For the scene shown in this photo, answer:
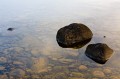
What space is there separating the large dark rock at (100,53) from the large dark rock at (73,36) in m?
1.33

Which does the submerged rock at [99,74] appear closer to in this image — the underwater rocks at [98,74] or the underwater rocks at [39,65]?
the underwater rocks at [98,74]

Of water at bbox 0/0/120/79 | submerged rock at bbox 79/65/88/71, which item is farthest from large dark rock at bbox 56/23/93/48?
submerged rock at bbox 79/65/88/71

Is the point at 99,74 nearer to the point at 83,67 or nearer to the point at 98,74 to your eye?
the point at 98,74

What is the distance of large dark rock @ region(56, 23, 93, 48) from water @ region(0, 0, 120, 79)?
0.38 meters

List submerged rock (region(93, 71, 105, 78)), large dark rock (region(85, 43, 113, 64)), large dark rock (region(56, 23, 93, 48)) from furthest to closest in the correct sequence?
1. large dark rock (region(56, 23, 93, 48))
2. large dark rock (region(85, 43, 113, 64))
3. submerged rock (region(93, 71, 105, 78))

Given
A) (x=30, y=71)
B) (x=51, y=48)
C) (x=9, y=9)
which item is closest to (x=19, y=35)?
(x=51, y=48)

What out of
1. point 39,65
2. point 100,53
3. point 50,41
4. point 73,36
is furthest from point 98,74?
point 50,41

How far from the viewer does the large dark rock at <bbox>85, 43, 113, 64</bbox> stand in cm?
1031

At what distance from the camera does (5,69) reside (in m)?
9.72

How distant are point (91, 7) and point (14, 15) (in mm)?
6349

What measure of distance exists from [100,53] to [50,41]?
10.5 feet

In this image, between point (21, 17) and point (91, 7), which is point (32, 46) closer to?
point (21, 17)

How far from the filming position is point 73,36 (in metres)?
12.0

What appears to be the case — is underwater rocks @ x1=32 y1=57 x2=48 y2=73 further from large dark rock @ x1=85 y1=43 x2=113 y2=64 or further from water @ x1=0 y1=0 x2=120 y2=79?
large dark rock @ x1=85 y1=43 x2=113 y2=64
